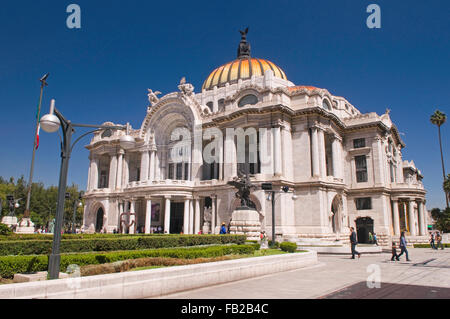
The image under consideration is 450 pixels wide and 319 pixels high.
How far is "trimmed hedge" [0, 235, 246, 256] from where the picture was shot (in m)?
12.5

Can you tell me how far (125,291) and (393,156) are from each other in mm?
51115

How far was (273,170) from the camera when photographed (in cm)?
3734

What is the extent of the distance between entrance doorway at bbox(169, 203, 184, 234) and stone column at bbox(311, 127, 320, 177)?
19353 mm

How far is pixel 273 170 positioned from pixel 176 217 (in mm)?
17425

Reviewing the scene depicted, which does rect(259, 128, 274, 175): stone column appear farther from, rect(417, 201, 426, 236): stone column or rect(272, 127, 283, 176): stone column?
rect(417, 201, 426, 236): stone column

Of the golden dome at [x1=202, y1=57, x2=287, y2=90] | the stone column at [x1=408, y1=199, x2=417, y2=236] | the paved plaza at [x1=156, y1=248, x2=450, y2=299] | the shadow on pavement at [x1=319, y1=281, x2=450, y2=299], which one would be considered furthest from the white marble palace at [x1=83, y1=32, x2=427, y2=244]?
the shadow on pavement at [x1=319, y1=281, x2=450, y2=299]

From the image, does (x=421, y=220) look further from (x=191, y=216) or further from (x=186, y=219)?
(x=186, y=219)

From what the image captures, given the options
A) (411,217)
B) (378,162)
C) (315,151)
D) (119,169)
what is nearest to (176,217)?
(119,169)

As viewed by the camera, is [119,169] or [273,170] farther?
[119,169]

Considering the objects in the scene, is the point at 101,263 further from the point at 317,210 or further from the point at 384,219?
the point at 384,219

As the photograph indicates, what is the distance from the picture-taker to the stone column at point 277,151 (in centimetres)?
3706

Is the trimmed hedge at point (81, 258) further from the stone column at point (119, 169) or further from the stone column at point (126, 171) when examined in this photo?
the stone column at point (119, 169)

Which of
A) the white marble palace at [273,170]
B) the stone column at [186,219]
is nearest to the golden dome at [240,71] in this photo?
the white marble palace at [273,170]
